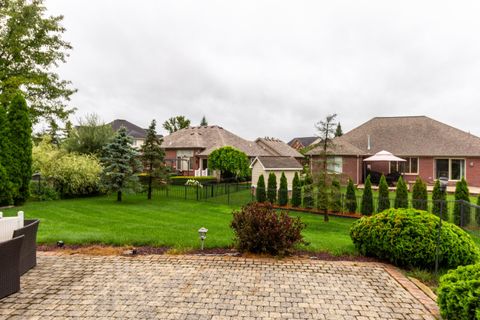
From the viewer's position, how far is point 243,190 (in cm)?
2211

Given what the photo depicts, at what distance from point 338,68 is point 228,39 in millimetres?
8776

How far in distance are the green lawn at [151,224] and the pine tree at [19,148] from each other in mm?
880

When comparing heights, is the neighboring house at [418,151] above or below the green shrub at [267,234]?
above

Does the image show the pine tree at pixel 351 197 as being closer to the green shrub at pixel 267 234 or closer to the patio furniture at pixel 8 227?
the green shrub at pixel 267 234

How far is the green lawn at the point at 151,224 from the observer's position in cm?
752

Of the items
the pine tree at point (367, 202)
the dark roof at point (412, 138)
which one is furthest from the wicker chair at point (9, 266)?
the dark roof at point (412, 138)

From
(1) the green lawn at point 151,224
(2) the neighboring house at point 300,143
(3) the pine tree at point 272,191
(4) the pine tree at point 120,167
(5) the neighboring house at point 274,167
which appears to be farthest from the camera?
(2) the neighboring house at point 300,143

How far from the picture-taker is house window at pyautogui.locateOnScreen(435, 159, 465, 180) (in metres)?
22.0

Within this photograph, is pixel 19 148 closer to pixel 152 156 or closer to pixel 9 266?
pixel 152 156

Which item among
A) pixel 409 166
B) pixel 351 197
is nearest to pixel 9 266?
pixel 351 197

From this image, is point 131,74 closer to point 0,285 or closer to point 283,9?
point 283,9

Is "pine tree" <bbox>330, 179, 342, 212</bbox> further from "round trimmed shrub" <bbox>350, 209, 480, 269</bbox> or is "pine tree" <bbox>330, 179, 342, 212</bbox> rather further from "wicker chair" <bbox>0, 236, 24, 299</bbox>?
"wicker chair" <bbox>0, 236, 24, 299</bbox>

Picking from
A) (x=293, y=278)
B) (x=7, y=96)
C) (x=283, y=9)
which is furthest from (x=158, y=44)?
(x=293, y=278)

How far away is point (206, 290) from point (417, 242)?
4.50 m
